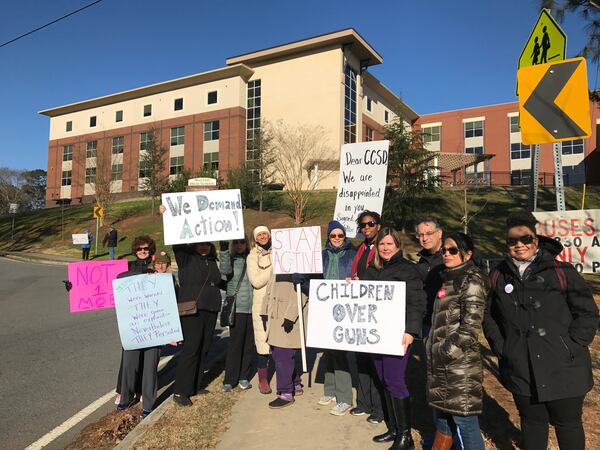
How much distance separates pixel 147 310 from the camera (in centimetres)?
461

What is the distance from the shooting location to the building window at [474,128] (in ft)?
178

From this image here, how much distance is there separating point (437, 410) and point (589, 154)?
53017 mm

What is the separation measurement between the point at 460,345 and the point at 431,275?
0.87m

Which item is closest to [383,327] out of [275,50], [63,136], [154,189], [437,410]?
[437,410]

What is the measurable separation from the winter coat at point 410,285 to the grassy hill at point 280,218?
1250 centimetres

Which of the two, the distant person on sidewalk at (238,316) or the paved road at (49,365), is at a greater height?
the distant person on sidewalk at (238,316)

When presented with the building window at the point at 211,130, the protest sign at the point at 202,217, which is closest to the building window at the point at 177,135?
the building window at the point at 211,130

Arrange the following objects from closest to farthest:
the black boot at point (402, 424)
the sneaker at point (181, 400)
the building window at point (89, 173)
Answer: the black boot at point (402, 424) < the sneaker at point (181, 400) < the building window at point (89, 173)

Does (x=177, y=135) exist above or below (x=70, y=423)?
above

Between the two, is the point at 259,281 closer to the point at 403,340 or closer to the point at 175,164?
the point at 403,340

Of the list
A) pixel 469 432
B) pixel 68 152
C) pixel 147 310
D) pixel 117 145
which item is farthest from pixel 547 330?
pixel 68 152

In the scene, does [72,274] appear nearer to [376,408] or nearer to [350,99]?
[376,408]

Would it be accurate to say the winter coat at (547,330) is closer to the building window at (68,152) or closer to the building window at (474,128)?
the building window at (474,128)

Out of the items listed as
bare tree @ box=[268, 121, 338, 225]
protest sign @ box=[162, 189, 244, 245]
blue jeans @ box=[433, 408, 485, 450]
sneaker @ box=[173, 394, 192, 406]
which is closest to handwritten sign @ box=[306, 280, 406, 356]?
blue jeans @ box=[433, 408, 485, 450]
